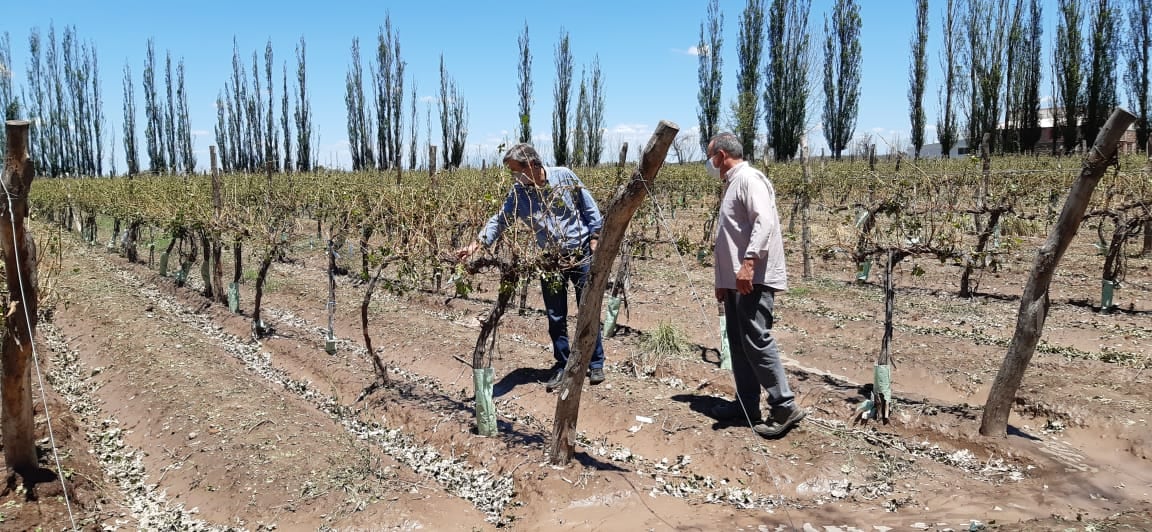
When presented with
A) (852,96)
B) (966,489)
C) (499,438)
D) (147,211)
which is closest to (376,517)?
(499,438)

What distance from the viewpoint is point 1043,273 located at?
14.2 ft

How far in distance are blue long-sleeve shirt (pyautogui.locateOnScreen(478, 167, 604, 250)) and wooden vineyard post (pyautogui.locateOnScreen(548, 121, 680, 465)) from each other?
87 cm

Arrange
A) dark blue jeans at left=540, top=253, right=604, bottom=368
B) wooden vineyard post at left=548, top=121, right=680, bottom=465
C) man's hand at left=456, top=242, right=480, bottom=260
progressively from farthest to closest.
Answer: dark blue jeans at left=540, top=253, right=604, bottom=368, man's hand at left=456, top=242, right=480, bottom=260, wooden vineyard post at left=548, top=121, right=680, bottom=465

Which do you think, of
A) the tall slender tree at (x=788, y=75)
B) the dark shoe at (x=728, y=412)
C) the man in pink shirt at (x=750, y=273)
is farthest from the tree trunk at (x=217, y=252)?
the tall slender tree at (x=788, y=75)

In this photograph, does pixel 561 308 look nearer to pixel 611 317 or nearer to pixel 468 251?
pixel 468 251

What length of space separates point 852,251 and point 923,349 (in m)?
1.70

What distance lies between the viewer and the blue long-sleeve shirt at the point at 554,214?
15.5ft

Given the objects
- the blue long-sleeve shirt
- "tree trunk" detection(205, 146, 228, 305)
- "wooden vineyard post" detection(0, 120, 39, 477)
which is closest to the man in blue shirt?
the blue long-sleeve shirt

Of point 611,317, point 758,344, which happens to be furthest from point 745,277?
point 611,317

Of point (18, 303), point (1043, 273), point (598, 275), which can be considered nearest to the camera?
point (18, 303)

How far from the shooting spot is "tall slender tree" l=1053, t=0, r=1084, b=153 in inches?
1027

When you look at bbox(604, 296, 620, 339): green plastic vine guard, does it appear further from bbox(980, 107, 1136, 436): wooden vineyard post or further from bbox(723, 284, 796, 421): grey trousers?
bbox(980, 107, 1136, 436): wooden vineyard post

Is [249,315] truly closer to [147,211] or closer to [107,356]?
[107,356]

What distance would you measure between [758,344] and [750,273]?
1.56ft
